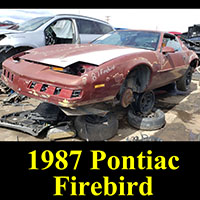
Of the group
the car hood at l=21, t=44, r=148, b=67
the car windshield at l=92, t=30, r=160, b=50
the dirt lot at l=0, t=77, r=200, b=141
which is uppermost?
the car windshield at l=92, t=30, r=160, b=50

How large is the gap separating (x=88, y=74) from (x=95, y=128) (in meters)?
0.84

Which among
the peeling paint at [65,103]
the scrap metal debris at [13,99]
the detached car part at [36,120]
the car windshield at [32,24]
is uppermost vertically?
the car windshield at [32,24]

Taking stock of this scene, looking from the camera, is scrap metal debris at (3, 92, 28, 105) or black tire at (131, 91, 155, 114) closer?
black tire at (131, 91, 155, 114)

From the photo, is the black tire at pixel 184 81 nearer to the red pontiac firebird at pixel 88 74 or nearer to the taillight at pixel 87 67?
the red pontiac firebird at pixel 88 74

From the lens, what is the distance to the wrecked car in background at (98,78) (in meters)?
2.26

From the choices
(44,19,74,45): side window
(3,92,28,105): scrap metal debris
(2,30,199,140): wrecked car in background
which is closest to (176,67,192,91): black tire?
(2,30,199,140): wrecked car in background

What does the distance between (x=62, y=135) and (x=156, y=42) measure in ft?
7.36

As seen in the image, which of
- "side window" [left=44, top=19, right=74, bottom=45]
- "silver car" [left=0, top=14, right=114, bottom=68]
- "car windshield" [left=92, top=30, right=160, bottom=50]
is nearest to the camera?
"car windshield" [left=92, top=30, right=160, bottom=50]

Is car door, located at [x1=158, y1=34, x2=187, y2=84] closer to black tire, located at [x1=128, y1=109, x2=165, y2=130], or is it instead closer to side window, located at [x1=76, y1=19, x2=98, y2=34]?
black tire, located at [x1=128, y1=109, x2=165, y2=130]

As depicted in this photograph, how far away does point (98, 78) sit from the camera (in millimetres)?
2277

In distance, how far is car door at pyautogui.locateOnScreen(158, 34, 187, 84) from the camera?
345 centimetres

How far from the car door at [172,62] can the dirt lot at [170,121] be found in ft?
2.28

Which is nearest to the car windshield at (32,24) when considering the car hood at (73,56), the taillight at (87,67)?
the car hood at (73,56)

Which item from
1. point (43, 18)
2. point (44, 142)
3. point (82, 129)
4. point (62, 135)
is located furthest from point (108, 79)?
point (43, 18)
